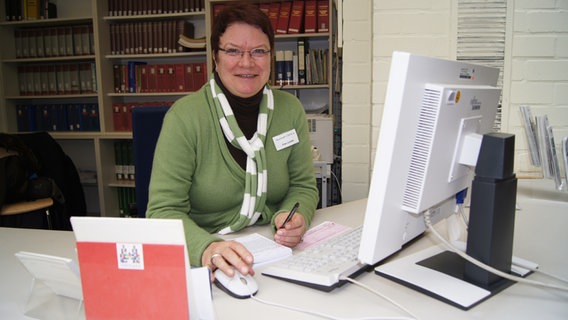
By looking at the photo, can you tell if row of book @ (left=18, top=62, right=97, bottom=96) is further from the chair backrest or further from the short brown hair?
the short brown hair

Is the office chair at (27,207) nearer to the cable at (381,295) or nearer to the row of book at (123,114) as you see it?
the row of book at (123,114)

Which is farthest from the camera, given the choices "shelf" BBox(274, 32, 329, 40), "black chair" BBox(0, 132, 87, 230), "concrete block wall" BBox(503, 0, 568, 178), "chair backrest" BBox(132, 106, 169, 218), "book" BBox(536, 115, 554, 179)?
"shelf" BBox(274, 32, 329, 40)

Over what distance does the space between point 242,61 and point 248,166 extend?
338 millimetres

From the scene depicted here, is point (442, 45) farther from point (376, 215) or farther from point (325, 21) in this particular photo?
point (325, 21)

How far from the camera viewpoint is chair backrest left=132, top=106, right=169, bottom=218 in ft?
5.28

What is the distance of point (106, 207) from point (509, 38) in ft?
11.6

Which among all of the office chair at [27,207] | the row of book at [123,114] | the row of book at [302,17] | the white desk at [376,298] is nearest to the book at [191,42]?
the row of book at [302,17]

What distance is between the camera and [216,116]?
1268 mm

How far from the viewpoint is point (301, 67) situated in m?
3.45

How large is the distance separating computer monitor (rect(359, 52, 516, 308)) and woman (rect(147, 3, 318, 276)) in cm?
41

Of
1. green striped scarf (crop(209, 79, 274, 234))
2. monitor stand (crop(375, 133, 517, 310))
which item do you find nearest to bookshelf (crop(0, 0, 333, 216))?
green striped scarf (crop(209, 79, 274, 234))

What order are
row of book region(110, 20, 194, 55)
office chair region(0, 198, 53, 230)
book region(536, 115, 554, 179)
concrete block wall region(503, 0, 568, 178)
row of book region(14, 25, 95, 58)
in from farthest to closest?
row of book region(14, 25, 95, 58) < row of book region(110, 20, 194, 55) < office chair region(0, 198, 53, 230) < concrete block wall region(503, 0, 568, 178) < book region(536, 115, 554, 179)

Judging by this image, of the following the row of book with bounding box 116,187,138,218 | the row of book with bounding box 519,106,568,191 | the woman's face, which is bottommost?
the row of book with bounding box 116,187,138,218

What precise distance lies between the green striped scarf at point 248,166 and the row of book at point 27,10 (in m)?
3.44
